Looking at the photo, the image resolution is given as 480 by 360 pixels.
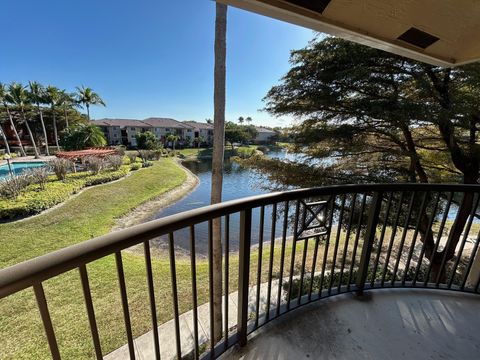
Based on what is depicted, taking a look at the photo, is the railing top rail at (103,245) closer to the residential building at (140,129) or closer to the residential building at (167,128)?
the residential building at (140,129)

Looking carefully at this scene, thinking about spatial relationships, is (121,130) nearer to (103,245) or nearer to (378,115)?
(378,115)

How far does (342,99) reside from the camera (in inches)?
184

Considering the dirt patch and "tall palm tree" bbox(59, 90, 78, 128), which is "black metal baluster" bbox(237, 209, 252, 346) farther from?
"tall palm tree" bbox(59, 90, 78, 128)

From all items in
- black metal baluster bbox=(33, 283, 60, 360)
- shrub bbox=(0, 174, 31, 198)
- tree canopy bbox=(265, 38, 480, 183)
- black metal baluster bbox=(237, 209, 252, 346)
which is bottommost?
shrub bbox=(0, 174, 31, 198)

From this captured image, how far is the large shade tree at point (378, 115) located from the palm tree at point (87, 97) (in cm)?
3115

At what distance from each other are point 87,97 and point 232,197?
26121 mm

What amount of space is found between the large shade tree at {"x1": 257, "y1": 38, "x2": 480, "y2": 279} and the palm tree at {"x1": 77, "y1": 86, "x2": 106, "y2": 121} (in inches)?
1226

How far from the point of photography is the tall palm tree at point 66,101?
25203 millimetres

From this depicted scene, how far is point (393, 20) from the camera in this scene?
163 cm

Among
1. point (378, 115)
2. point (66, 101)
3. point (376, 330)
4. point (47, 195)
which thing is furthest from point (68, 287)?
point (66, 101)

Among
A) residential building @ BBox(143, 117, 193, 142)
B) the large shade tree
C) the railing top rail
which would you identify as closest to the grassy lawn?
the large shade tree

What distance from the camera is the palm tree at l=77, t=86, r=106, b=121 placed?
28.0 metres

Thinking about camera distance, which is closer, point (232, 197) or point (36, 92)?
point (232, 197)

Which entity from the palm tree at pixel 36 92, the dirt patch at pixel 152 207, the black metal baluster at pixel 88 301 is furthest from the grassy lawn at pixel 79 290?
the palm tree at pixel 36 92
